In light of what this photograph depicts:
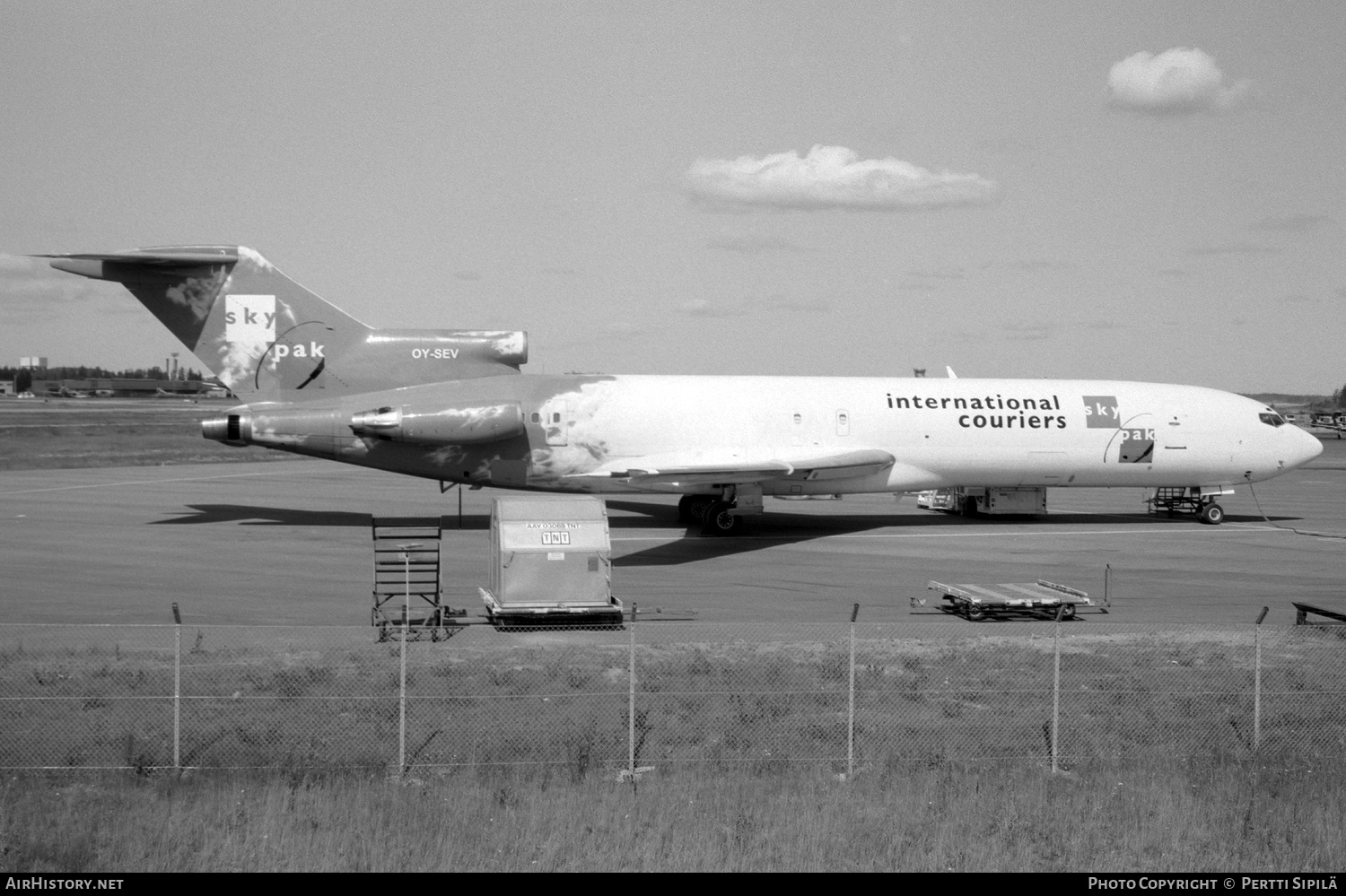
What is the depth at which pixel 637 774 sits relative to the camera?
41.9 ft

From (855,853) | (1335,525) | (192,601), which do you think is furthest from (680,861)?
(1335,525)

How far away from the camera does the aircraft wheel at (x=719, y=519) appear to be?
32031 millimetres

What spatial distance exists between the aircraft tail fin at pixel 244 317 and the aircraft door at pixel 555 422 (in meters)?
5.81

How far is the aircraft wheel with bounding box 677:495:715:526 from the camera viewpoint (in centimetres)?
3312

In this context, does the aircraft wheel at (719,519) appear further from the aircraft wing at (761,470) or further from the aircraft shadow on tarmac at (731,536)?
the aircraft wing at (761,470)

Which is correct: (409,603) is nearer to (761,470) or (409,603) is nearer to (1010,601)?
(1010,601)

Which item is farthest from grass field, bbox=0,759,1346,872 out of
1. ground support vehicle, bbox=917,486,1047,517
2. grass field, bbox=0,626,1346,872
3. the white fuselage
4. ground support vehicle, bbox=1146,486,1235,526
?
ground support vehicle, bbox=1146,486,1235,526

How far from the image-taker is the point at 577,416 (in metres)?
32.6

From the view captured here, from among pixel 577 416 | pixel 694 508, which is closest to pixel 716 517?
pixel 694 508

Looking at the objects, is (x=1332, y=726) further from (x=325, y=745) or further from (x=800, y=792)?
(x=325, y=745)

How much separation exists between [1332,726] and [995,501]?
70.6 feet

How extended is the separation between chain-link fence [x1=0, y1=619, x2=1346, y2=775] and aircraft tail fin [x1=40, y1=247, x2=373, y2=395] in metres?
14.2

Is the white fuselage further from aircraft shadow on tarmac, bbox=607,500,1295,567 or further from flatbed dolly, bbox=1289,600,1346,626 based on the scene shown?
flatbed dolly, bbox=1289,600,1346,626
